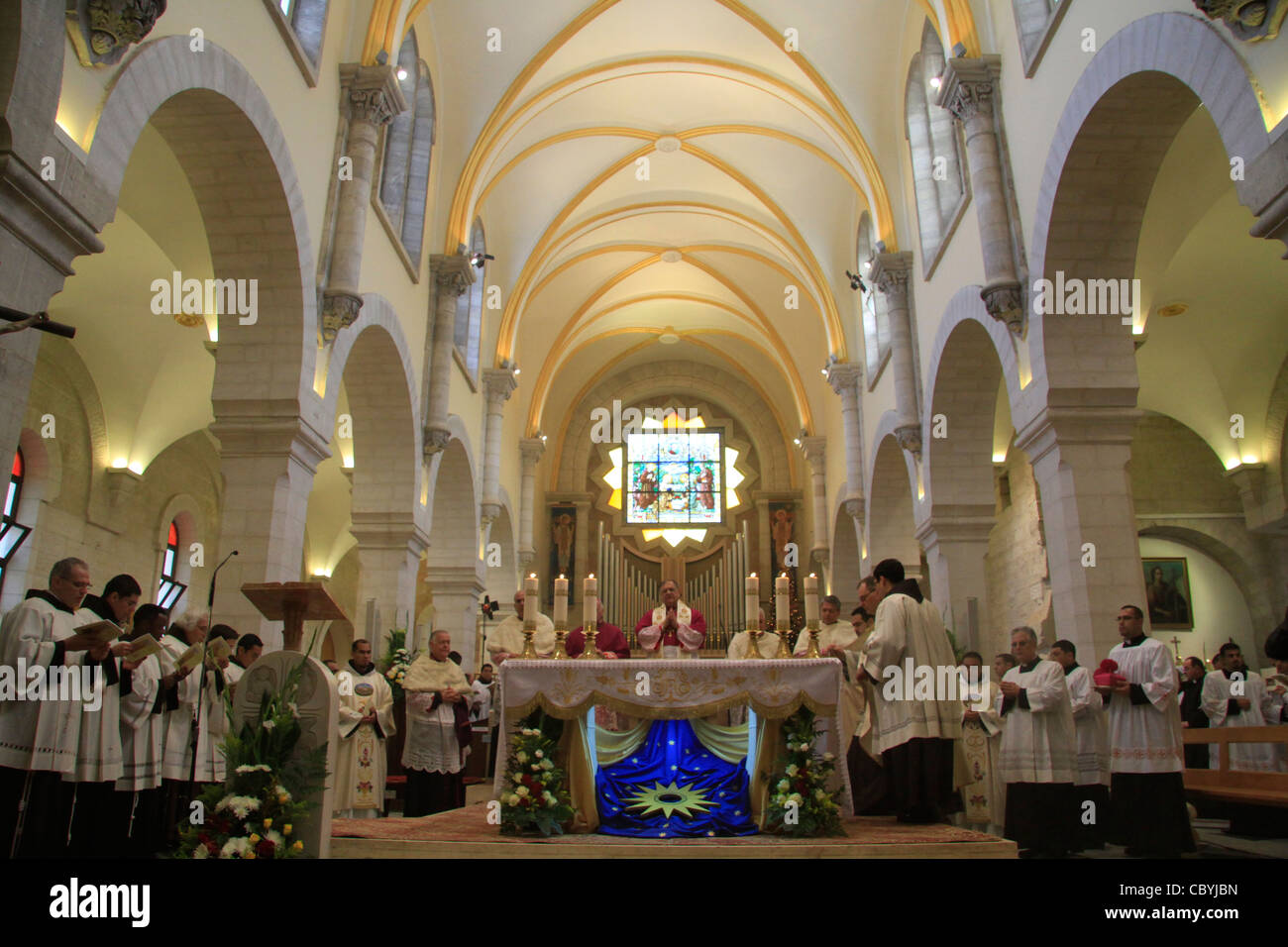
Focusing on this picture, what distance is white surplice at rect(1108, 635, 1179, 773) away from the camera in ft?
21.1

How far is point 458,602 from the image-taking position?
50.2 ft

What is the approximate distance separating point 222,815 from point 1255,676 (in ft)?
31.1

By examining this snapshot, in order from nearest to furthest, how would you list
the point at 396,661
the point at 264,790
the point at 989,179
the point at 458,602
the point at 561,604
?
1. the point at 264,790
2. the point at 561,604
3. the point at 989,179
4. the point at 396,661
5. the point at 458,602

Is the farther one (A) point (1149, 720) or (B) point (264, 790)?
(A) point (1149, 720)

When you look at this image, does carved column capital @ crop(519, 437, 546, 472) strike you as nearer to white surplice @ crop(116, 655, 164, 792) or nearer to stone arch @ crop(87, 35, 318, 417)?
stone arch @ crop(87, 35, 318, 417)

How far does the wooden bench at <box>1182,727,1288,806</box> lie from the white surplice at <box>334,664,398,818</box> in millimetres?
6193

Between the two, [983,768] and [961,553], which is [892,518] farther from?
[983,768]

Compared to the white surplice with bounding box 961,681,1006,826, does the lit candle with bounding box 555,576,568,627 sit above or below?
above

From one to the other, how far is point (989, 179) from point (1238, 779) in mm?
5476

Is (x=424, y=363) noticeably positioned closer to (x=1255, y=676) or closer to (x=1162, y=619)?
(x=1255, y=676)

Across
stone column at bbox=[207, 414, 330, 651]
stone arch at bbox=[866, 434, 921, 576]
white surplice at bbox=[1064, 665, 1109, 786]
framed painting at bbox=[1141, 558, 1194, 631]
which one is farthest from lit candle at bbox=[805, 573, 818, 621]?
framed painting at bbox=[1141, 558, 1194, 631]

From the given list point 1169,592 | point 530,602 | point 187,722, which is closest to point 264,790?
point 530,602
